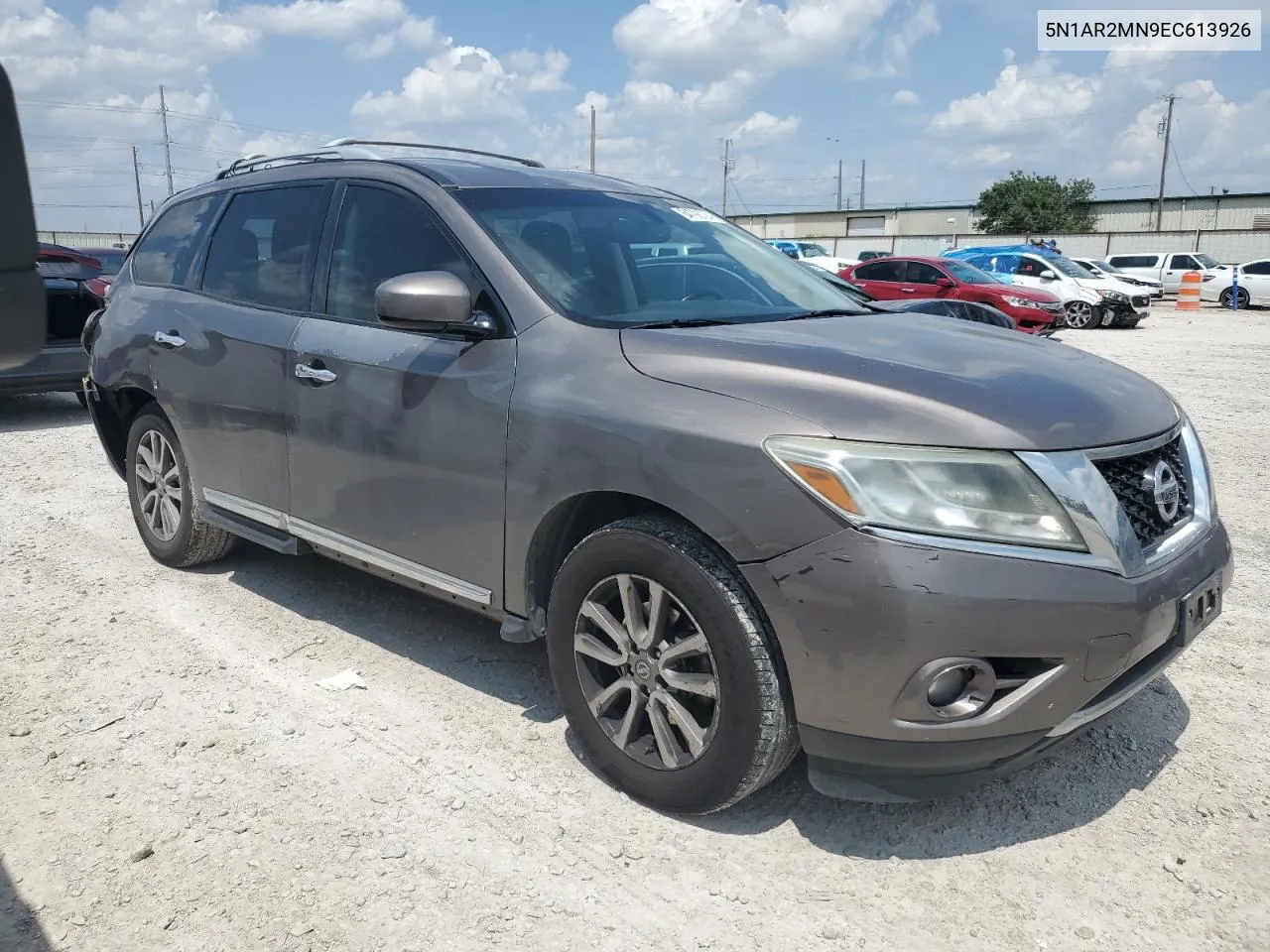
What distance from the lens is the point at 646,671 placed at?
9.20 ft

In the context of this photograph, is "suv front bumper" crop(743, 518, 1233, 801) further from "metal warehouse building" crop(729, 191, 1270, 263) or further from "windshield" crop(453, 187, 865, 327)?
"metal warehouse building" crop(729, 191, 1270, 263)

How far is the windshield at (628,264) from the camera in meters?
3.23

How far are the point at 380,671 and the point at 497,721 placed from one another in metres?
0.65

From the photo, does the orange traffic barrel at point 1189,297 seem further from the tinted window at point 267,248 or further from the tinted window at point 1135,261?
the tinted window at point 267,248

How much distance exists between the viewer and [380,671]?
3822 mm

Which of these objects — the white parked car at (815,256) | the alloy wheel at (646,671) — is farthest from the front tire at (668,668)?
the white parked car at (815,256)

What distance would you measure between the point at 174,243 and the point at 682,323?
300 centimetres

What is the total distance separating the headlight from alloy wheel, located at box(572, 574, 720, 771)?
0.57 m

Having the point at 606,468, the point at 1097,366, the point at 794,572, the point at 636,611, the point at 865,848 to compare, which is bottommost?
the point at 865,848

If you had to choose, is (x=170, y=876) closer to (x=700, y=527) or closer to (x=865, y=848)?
(x=700, y=527)

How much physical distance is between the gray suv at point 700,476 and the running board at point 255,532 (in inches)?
0.6

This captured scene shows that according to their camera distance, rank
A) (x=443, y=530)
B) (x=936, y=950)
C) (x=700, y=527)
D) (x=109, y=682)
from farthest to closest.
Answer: (x=109, y=682) < (x=443, y=530) < (x=700, y=527) < (x=936, y=950)

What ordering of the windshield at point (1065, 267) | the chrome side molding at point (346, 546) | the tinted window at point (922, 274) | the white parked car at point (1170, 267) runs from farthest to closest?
the white parked car at point (1170, 267) → the windshield at point (1065, 267) → the tinted window at point (922, 274) → the chrome side molding at point (346, 546)

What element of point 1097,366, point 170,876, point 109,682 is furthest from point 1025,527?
point 109,682
